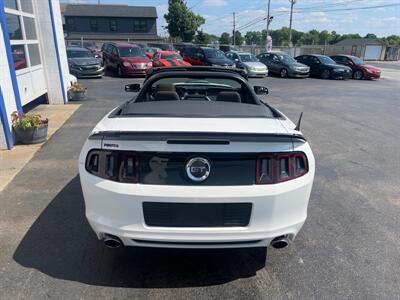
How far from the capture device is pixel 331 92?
50.5 feet

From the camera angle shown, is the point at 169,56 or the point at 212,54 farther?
the point at 212,54

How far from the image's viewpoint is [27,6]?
8961mm

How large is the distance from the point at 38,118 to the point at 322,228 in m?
5.58

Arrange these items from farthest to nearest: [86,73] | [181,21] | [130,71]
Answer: [181,21] < [130,71] < [86,73]

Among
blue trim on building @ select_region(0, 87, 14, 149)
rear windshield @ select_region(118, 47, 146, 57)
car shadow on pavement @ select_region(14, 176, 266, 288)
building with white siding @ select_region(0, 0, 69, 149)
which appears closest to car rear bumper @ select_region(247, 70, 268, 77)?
rear windshield @ select_region(118, 47, 146, 57)

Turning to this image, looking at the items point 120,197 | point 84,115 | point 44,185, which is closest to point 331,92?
point 84,115

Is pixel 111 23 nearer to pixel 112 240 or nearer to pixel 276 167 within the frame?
pixel 112 240

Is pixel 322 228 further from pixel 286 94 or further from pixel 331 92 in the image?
pixel 331 92

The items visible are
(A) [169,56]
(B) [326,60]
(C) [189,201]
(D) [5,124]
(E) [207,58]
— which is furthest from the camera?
(B) [326,60]

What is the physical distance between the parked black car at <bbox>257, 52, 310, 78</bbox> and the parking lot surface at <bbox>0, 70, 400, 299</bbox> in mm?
16925

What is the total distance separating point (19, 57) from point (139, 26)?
48.0 metres

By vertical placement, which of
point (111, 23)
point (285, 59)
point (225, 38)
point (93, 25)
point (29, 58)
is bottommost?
point (285, 59)

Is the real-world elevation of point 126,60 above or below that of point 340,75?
above

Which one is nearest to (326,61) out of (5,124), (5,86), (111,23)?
(5,86)
